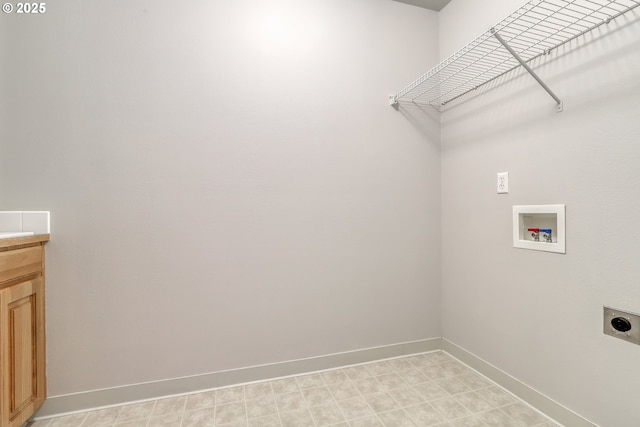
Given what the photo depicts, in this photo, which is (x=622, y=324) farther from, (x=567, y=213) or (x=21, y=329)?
(x=21, y=329)

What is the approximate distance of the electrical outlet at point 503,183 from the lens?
1582mm

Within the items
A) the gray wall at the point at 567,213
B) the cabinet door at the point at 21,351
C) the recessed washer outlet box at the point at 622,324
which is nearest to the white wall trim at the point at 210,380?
the cabinet door at the point at 21,351

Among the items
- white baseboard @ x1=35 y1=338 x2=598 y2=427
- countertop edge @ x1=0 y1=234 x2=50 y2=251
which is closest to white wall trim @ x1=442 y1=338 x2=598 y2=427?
white baseboard @ x1=35 y1=338 x2=598 y2=427

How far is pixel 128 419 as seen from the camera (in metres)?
1.39

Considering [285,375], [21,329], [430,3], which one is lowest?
[285,375]

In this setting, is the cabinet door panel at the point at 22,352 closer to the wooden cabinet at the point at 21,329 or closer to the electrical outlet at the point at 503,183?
the wooden cabinet at the point at 21,329

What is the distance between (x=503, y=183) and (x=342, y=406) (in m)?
1.43

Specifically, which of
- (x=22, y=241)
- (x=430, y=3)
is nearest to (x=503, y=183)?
(x=430, y=3)

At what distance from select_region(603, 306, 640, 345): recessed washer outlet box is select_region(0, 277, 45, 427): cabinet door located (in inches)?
91.3

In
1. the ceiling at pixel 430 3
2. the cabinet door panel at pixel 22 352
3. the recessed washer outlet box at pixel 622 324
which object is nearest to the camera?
the recessed washer outlet box at pixel 622 324

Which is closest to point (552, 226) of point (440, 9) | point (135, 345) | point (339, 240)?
point (339, 240)

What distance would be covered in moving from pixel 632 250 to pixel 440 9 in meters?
1.86

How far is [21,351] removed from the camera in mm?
1244

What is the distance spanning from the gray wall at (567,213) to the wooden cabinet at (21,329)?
2251 mm
